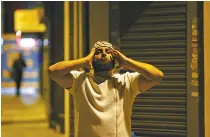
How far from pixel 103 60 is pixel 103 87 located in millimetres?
172

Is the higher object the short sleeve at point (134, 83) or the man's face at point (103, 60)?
the man's face at point (103, 60)

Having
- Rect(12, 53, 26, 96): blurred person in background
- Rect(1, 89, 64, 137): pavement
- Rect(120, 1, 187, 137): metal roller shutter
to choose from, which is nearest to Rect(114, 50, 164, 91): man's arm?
Rect(120, 1, 187, 137): metal roller shutter

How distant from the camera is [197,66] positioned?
16.4 feet

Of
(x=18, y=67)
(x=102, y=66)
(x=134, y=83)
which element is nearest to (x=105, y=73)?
(x=102, y=66)

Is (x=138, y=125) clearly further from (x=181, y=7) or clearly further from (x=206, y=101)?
(x=181, y=7)

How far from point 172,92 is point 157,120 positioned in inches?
14.7

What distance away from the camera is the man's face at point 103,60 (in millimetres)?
2898

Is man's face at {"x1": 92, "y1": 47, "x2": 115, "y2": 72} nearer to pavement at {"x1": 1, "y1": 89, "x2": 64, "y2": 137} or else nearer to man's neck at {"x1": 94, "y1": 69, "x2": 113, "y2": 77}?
man's neck at {"x1": 94, "y1": 69, "x2": 113, "y2": 77}

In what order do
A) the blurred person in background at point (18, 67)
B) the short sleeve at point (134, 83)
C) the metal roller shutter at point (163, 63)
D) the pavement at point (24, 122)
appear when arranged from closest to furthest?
the short sleeve at point (134, 83) < the metal roller shutter at point (163, 63) < the pavement at point (24, 122) < the blurred person in background at point (18, 67)

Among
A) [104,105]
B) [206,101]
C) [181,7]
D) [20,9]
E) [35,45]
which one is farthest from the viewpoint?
[35,45]

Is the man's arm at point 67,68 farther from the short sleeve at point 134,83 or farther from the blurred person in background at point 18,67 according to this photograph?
the blurred person in background at point 18,67

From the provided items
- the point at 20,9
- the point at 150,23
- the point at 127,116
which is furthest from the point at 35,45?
the point at 127,116

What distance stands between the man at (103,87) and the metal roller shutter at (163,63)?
2.38 meters

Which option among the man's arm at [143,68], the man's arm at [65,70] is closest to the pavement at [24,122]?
the man's arm at [65,70]
